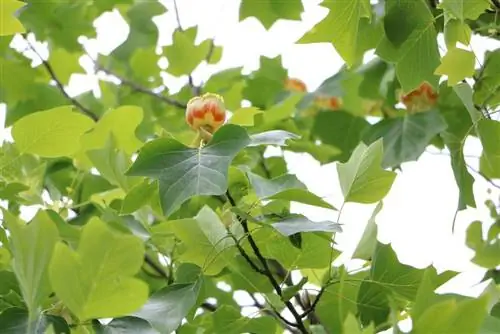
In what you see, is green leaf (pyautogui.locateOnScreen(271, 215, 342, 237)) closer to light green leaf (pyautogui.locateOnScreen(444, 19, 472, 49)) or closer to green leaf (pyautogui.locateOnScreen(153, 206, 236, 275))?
green leaf (pyautogui.locateOnScreen(153, 206, 236, 275))

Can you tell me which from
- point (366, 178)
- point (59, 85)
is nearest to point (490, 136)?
point (366, 178)

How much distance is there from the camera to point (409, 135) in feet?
6.05

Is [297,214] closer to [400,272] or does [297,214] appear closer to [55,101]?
[400,272]

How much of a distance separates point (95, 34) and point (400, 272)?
5.02 feet

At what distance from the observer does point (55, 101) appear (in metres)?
2.19

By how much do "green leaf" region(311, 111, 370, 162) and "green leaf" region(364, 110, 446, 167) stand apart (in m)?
0.21

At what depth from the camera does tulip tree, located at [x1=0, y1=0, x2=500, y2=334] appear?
33.3 inches

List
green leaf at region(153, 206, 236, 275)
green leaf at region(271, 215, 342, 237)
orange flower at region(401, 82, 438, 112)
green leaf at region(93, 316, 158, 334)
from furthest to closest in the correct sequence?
orange flower at region(401, 82, 438, 112), green leaf at region(153, 206, 236, 275), green leaf at region(271, 215, 342, 237), green leaf at region(93, 316, 158, 334)

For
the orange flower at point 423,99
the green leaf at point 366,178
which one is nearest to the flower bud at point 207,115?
the green leaf at point 366,178

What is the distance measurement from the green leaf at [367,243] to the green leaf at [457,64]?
0.77 feet

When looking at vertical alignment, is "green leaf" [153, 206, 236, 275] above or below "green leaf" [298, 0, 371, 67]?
below

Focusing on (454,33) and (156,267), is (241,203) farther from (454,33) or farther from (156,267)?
(156,267)

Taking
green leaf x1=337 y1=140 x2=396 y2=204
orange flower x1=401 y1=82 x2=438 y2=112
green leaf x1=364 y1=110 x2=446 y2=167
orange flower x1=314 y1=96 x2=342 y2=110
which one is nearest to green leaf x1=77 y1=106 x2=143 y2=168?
green leaf x1=337 y1=140 x2=396 y2=204

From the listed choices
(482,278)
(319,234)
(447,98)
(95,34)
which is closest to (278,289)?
(319,234)
